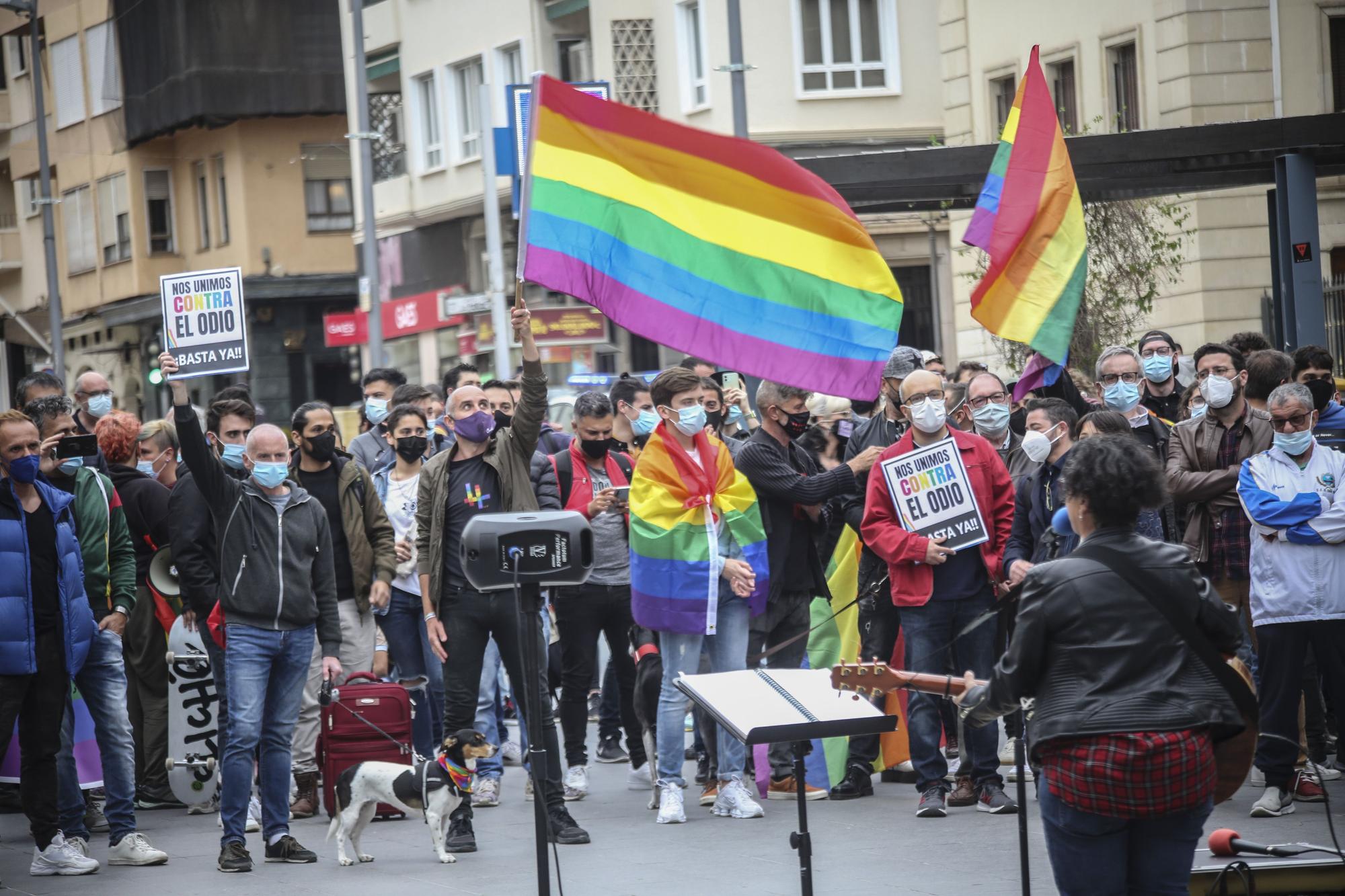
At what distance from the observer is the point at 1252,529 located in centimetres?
923

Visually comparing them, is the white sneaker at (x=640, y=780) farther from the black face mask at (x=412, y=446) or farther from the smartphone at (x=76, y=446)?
the smartphone at (x=76, y=446)

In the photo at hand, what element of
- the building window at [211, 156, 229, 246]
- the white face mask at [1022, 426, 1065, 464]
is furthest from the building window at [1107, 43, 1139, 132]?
the building window at [211, 156, 229, 246]

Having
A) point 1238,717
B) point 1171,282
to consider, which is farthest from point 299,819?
point 1171,282

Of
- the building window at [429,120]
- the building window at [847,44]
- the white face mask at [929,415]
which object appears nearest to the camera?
the white face mask at [929,415]

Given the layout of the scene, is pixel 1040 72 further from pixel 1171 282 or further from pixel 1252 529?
pixel 1171 282

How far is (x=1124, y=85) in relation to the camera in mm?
27844

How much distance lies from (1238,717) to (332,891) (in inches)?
183

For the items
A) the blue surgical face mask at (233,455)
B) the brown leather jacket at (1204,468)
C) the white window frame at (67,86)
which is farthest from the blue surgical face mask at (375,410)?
the white window frame at (67,86)

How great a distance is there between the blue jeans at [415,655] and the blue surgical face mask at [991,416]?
3.47m

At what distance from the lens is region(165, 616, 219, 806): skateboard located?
36.3 ft

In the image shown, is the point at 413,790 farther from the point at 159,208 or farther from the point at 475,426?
the point at 159,208

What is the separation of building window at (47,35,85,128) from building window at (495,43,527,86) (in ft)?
56.1

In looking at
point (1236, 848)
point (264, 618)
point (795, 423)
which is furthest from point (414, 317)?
point (1236, 848)

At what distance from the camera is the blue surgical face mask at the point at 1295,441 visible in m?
8.97
